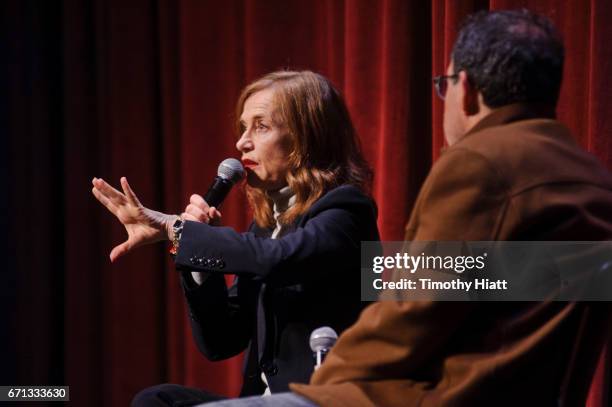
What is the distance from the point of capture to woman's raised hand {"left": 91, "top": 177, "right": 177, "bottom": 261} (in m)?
1.76

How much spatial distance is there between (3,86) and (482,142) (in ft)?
7.85

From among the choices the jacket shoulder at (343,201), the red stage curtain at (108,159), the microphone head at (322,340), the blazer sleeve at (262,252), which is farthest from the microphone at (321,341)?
the red stage curtain at (108,159)

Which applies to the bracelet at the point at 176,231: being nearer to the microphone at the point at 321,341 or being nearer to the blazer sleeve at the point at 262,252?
the blazer sleeve at the point at 262,252

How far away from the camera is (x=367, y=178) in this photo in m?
1.95

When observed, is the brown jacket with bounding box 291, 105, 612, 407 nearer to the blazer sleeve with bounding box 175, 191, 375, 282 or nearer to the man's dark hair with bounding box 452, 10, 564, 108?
the man's dark hair with bounding box 452, 10, 564, 108

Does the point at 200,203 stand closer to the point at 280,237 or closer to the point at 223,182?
the point at 223,182

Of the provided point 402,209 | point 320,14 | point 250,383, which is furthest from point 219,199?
point 320,14

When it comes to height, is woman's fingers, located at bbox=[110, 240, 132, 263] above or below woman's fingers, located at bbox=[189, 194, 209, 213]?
below

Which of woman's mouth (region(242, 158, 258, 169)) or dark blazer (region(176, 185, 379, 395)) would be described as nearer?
dark blazer (region(176, 185, 379, 395))

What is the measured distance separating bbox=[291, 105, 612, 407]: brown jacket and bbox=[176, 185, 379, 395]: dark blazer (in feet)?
1.59

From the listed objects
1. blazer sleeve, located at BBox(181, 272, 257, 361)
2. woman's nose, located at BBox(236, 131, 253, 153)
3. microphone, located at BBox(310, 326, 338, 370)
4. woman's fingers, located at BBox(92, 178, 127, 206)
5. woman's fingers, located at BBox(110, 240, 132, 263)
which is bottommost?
blazer sleeve, located at BBox(181, 272, 257, 361)

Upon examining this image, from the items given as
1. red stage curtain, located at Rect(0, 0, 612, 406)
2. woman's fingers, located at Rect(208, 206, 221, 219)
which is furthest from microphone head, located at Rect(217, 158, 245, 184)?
red stage curtain, located at Rect(0, 0, 612, 406)

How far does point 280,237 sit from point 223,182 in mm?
184

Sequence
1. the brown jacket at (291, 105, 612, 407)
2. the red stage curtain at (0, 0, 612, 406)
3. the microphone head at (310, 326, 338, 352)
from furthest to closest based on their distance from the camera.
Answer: the red stage curtain at (0, 0, 612, 406), the microphone head at (310, 326, 338, 352), the brown jacket at (291, 105, 612, 407)
